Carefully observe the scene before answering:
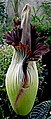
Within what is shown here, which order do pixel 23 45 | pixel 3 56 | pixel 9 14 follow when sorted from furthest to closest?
pixel 9 14
pixel 3 56
pixel 23 45

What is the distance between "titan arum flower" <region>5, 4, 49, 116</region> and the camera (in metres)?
1.21

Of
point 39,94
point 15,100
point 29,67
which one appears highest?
point 29,67

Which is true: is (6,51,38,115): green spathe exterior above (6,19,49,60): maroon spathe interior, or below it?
below

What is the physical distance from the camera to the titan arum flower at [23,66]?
1215 millimetres

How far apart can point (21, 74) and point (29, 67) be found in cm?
5

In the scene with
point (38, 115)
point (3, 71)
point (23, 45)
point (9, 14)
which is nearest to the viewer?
point (23, 45)

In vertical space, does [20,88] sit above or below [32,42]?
below

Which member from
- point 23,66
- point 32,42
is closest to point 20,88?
point 23,66

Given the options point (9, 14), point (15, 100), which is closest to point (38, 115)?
point (15, 100)

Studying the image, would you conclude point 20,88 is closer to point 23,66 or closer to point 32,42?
point 23,66

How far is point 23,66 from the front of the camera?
1245mm

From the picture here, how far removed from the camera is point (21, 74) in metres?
1.24

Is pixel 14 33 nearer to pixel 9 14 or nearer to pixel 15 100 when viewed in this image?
pixel 15 100

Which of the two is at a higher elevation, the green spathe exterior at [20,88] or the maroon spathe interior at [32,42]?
the maroon spathe interior at [32,42]
